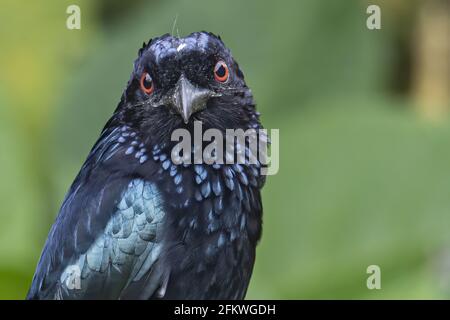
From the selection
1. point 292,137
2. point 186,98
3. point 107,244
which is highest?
point 186,98

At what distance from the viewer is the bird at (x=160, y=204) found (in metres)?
2.53

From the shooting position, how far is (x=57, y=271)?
257 cm

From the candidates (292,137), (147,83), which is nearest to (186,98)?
(147,83)

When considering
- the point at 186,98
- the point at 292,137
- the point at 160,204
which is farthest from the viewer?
the point at 292,137

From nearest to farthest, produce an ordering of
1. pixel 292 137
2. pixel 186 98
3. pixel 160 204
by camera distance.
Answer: pixel 186 98 → pixel 160 204 → pixel 292 137

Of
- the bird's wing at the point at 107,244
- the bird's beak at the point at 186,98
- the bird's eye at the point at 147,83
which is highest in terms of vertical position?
the bird's eye at the point at 147,83

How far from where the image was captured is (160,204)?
101 inches

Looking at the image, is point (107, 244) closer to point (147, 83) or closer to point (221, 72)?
point (147, 83)

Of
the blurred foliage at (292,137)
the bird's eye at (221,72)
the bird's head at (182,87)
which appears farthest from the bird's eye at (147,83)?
the blurred foliage at (292,137)

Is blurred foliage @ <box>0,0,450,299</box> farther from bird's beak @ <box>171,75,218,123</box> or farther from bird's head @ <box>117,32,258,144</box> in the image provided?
bird's beak @ <box>171,75,218,123</box>

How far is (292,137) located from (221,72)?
2.17 meters

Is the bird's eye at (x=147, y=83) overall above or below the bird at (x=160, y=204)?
above

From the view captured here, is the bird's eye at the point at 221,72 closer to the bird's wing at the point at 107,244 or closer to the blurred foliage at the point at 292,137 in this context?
the bird's wing at the point at 107,244

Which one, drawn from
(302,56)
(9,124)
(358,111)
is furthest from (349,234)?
(9,124)
